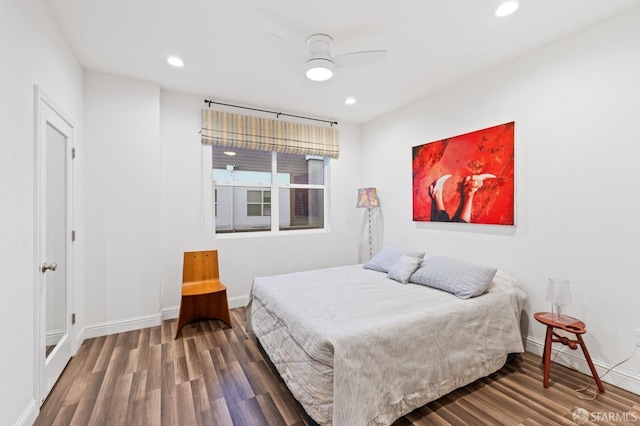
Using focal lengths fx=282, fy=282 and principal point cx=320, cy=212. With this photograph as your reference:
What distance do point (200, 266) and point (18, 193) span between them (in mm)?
1971

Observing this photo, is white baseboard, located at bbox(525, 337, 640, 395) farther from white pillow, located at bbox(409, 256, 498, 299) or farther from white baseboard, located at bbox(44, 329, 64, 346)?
white baseboard, located at bbox(44, 329, 64, 346)

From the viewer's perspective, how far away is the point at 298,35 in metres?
2.31

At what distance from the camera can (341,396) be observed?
154cm

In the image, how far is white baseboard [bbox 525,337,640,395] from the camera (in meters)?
2.03

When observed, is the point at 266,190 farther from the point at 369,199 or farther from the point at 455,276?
the point at 455,276

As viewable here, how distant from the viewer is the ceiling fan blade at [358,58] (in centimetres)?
214

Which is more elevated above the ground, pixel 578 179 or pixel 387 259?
pixel 578 179

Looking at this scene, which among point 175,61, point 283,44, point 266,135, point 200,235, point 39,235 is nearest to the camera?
point 39,235

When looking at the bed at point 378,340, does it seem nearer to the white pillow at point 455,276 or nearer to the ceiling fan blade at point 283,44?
the white pillow at point 455,276

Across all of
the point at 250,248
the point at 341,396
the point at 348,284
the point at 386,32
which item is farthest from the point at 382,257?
the point at 386,32

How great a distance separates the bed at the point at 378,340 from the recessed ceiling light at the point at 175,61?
2.29 metres

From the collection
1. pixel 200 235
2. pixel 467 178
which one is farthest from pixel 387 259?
pixel 200 235

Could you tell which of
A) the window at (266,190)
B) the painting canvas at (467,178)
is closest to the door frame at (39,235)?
the window at (266,190)

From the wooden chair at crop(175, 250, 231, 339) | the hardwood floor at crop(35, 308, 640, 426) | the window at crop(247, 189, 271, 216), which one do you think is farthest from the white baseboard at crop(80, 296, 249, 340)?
the window at crop(247, 189, 271, 216)
